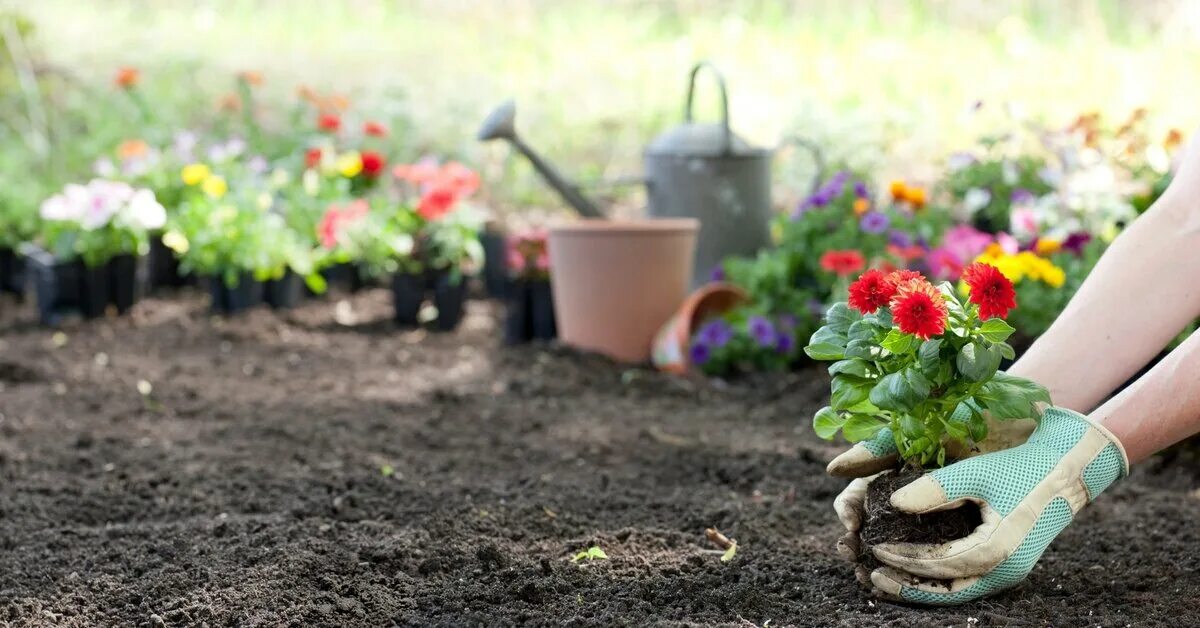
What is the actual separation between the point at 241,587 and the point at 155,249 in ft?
10.6

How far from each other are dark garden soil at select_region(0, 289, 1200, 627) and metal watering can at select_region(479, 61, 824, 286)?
0.74 meters

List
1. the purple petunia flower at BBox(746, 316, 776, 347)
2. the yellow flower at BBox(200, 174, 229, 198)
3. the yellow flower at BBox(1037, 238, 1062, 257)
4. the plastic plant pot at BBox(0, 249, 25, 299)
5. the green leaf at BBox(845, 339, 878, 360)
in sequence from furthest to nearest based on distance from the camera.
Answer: the plastic plant pot at BBox(0, 249, 25, 299) < the yellow flower at BBox(200, 174, 229, 198) < the purple petunia flower at BBox(746, 316, 776, 347) < the yellow flower at BBox(1037, 238, 1062, 257) < the green leaf at BBox(845, 339, 878, 360)

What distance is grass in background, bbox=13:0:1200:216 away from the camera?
18.5ft

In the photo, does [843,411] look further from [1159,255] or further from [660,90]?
[660,90]

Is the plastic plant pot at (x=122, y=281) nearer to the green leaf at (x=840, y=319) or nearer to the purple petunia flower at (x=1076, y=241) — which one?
the purple petunia flower at (x=1076, y=241)

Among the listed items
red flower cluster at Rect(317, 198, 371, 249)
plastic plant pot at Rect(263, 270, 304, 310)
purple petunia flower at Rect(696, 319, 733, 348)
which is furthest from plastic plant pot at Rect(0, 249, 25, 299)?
purple petunia flower at Rect(696, 319, 733, 348)

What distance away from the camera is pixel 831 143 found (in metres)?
4.52

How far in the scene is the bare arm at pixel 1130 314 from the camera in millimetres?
1764

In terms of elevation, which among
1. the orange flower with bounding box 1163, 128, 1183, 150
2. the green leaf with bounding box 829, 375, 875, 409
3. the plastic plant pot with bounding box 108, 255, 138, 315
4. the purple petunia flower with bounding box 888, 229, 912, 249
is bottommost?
the plastic plant pot with bounding box 108, 255, 138, 315

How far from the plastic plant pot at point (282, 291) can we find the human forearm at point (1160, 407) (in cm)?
334

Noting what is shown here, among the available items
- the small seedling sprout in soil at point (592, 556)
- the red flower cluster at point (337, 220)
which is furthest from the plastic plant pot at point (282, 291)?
the small seedling sprout in soil at point (592, 556)

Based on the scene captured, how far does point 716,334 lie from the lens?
3.63m

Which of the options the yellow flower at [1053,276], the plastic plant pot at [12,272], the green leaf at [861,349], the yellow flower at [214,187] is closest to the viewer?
the green leaf at [861,349]

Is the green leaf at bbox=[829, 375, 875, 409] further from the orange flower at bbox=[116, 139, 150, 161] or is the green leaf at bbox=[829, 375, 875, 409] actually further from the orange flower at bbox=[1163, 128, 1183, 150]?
the orange flower at bbox=[116, 139, 150, 161]
